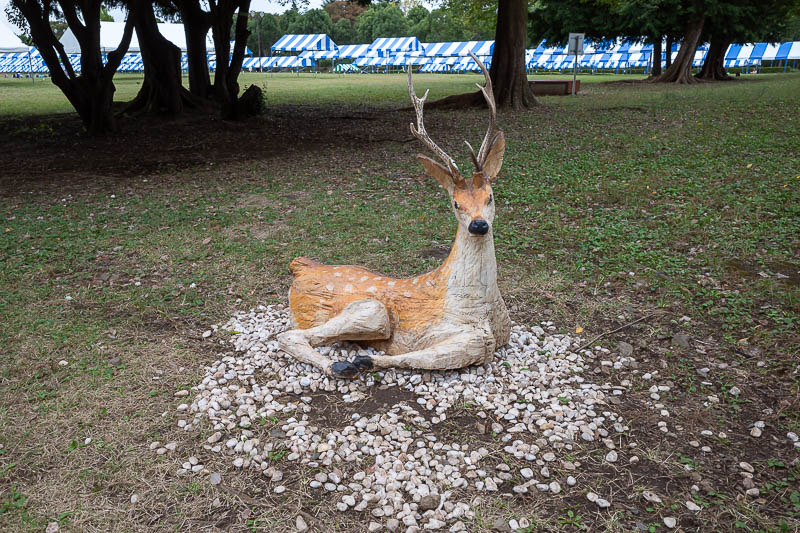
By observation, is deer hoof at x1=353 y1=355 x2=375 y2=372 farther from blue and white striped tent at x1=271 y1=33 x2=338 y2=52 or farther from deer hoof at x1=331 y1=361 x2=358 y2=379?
blue and white striped tent at x1=271 y1=33 x2=338 y2=52

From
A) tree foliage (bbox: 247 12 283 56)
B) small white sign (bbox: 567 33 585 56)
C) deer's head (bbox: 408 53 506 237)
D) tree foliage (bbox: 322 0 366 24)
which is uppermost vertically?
tree foliage (bbox: 322 0 366 24)

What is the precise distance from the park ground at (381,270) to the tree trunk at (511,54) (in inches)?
161

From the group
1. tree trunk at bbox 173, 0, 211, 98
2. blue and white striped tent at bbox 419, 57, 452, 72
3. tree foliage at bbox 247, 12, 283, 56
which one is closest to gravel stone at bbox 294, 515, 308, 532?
tree trunk at bbox 173, 0, 211, 98

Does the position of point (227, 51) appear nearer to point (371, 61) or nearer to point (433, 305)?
point (433, 305)

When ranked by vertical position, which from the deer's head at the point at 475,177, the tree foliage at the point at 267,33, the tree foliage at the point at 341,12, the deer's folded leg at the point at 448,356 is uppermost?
the tree foliage at the point at 341,12

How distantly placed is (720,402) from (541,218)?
394 centimetres

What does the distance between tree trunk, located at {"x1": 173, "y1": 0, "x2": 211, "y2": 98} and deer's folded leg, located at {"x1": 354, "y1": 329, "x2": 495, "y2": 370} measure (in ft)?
56.9

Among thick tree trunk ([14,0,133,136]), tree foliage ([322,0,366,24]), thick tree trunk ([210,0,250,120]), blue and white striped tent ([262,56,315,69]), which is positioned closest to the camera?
thick tree trunk ([14,0,133,136])

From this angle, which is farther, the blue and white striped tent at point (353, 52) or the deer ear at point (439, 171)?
the blue and white striped tent at point (353, 52)

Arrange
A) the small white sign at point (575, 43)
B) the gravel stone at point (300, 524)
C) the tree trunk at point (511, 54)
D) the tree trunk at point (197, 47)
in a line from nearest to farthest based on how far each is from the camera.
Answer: the gravel stone at point (300, 524), the tree trunk at point (511, 54), the tree trunk at point (197, 47), the small white sign at point (575, 43)

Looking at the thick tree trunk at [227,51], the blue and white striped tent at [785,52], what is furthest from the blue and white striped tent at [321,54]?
the thick tree trunk at [227,51]

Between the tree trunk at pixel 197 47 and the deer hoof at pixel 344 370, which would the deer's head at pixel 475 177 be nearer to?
the deer hoof at pixel 344 370

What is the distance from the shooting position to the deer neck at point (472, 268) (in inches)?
153

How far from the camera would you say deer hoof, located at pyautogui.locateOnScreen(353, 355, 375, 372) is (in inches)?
155
